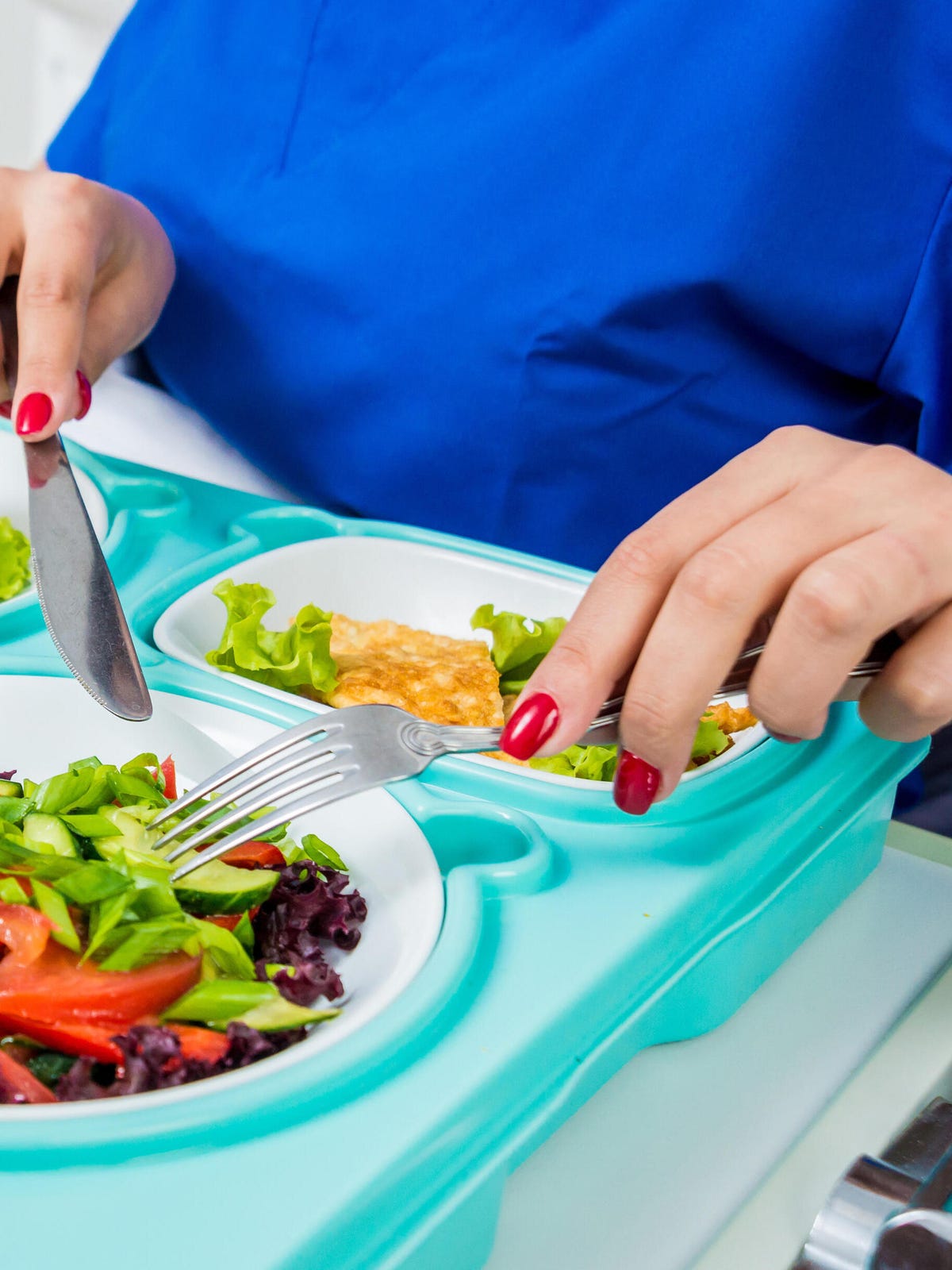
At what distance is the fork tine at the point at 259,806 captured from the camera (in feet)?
2.78

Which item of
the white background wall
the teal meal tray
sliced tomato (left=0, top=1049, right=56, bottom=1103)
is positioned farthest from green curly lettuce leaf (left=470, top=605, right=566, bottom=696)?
the white background wall

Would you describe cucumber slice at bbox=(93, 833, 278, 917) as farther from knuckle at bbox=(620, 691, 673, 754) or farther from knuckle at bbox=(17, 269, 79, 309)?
knuckle at bbox=(17, 269, 79, 309)

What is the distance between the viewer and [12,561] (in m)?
1.52

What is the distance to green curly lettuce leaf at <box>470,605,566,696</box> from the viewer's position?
1.34m

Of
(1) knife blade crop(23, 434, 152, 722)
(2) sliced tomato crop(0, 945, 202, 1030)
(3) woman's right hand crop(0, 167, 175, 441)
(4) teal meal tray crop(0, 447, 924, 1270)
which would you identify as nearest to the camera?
(4) teal meal tray crop(0, 447, 924, 1270)

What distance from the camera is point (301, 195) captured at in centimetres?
163

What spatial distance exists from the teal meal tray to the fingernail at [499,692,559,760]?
108mm

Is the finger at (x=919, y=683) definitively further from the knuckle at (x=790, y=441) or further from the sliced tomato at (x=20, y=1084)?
the sliced tomato at (x=20, y=1084)

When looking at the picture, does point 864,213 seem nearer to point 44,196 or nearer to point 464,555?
point 464,555

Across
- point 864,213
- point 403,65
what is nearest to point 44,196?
point 403,65

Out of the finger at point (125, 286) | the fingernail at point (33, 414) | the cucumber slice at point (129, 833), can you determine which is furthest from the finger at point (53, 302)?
the cucumber slice at point (129, 833)

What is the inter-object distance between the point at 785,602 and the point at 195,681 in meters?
0.55

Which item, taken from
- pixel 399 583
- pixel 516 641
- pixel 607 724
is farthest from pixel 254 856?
pixel 399 583

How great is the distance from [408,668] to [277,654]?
0.14 meters
